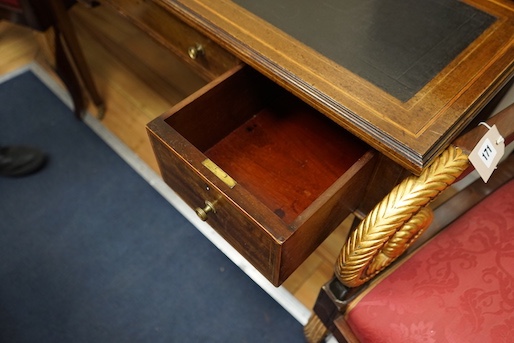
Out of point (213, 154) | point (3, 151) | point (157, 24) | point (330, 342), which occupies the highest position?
point (157, 24)

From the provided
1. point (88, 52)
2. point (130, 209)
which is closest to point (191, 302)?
point (130, 209)

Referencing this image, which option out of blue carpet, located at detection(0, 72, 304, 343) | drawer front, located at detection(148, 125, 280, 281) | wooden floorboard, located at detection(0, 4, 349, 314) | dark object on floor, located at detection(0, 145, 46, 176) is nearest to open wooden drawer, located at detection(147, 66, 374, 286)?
drawer front, located at detection(148, 125, 280, 281)

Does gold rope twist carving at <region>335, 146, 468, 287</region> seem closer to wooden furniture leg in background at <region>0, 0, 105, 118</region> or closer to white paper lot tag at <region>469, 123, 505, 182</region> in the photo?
white paper lot tag at <region>469, 123, 505, 182</region>

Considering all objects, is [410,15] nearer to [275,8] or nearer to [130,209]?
[275,8]

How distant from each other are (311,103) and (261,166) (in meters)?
0.19

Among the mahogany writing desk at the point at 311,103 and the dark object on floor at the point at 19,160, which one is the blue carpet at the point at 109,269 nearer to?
the dark object on floor at the point at 19,160

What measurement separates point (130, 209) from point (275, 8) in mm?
702

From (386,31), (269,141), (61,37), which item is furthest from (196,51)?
(61,37)

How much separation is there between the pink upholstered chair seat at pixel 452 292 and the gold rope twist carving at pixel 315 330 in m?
0.15

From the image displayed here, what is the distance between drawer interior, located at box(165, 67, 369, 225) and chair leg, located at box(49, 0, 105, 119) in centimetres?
59

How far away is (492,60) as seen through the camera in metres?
0.57

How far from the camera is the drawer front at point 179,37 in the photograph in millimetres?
702

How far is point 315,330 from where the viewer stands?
805 millimetres

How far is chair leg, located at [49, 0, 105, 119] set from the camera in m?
0.99
